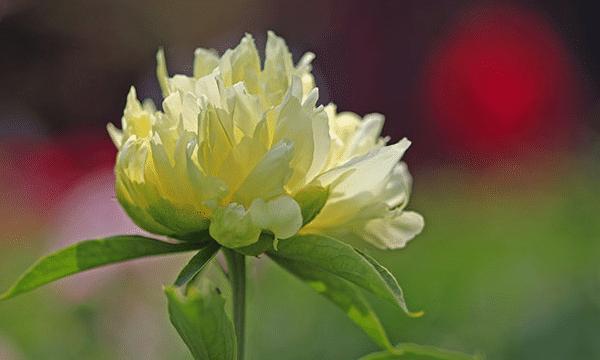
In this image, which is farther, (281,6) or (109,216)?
(281,6)

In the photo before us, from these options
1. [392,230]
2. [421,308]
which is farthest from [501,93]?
[392,230]

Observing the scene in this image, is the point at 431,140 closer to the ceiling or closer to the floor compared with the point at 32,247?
closer to the floor

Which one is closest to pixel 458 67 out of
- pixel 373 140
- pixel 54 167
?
pixel 54 167

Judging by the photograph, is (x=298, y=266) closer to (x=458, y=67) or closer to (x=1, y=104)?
(x=458, y=67)

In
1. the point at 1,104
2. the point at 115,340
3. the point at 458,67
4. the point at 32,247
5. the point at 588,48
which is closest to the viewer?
the point at 115,340

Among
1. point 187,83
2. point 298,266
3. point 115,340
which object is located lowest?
point 115,340

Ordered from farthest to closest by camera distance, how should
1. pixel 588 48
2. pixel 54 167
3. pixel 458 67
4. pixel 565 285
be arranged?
pixel 588 48 → pixel 458 67 → pixel 54 167 → pixel 565 285
